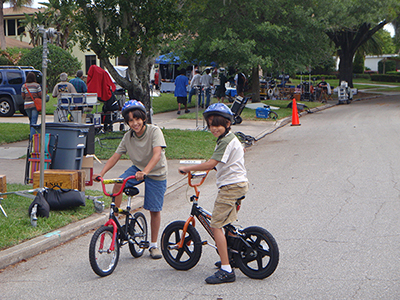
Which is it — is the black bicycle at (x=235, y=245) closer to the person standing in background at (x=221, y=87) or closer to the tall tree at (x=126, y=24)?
the tall tree at (x=126, y=24)

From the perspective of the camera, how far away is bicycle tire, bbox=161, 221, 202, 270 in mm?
4980

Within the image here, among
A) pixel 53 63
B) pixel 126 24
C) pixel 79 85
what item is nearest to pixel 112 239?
pixel 126 24

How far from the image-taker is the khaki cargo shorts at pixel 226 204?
4.68 metres

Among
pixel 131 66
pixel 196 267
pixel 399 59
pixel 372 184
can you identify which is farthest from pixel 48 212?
pixel 399 59

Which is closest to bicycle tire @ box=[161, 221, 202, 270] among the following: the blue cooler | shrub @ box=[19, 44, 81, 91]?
the blue cooler

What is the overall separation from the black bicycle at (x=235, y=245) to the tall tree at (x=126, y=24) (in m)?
9.22

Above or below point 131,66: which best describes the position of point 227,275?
below

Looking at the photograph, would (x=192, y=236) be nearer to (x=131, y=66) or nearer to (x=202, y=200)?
(x=202, y=200)

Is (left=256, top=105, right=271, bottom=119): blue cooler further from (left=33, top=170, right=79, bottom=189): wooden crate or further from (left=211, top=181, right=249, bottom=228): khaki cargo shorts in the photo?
(left=211, top=181, right=249, bottom=228): khaki cargo shorts

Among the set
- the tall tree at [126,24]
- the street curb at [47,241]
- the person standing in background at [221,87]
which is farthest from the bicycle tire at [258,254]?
the person standing in background at [221,87]

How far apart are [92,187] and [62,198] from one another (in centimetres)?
211

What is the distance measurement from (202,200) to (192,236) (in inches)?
133

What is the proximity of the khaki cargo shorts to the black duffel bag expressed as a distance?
2857 mm

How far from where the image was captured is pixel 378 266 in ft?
16.7
